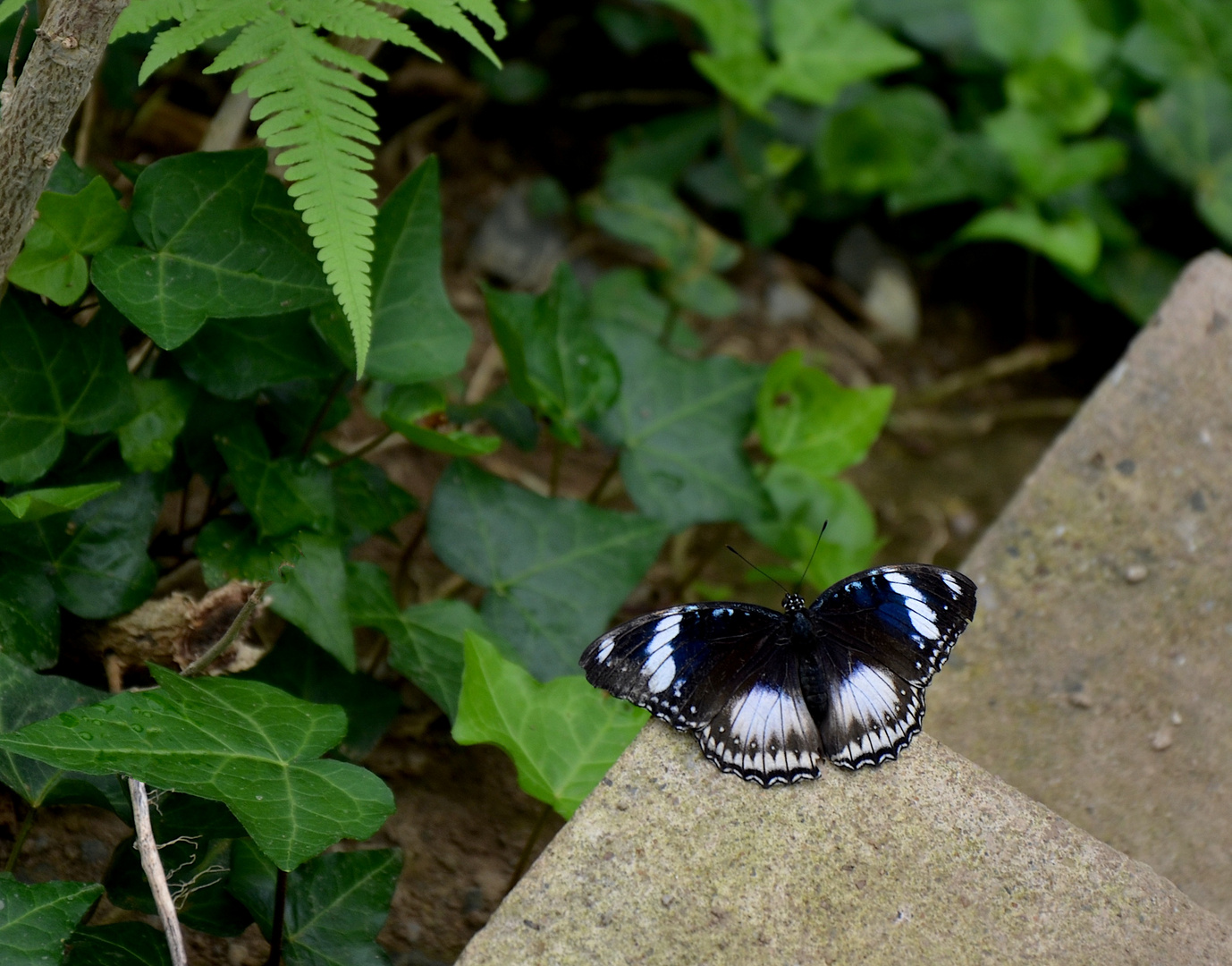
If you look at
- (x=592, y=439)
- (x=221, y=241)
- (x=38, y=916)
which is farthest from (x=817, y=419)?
(x=38, y=916)

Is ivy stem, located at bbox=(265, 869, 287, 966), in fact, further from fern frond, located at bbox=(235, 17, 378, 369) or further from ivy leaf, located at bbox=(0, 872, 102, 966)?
fern frond, located at bbox=(235, 17, 378, 369)

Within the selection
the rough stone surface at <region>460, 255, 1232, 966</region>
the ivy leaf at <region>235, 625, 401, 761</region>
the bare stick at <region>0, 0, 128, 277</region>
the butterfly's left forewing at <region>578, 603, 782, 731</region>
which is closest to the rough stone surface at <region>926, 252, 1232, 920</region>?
the rough stone surface at <region>460, 255, 1232, 966</region>

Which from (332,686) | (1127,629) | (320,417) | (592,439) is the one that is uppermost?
(320,417)

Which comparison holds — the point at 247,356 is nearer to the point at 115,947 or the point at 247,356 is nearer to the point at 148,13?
the point at 148,13

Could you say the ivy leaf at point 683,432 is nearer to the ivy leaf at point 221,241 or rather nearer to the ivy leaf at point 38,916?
the ivy leaf at point 221,241

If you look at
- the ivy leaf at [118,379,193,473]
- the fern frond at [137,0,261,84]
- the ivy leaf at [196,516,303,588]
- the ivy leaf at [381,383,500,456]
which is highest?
the fern frond at [137,0,261,84]

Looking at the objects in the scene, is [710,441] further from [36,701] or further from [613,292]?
[36,701]
